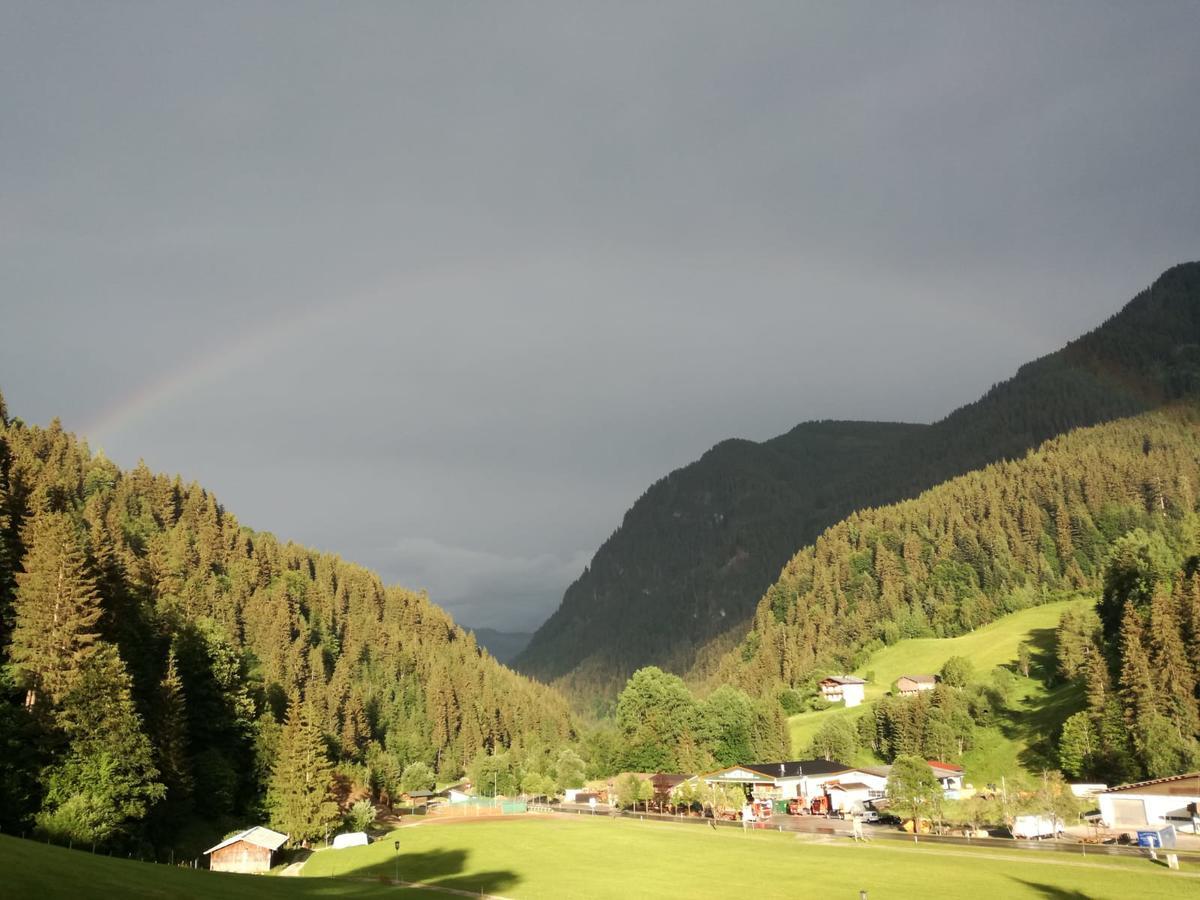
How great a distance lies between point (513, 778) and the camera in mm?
169750

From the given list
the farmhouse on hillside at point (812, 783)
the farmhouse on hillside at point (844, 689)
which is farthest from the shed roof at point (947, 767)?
the farmhouse on hillside at point (844, 689)

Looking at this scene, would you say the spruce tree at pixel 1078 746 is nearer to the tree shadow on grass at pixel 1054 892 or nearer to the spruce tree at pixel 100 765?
the tree shadow on grass at pixel 1054 892

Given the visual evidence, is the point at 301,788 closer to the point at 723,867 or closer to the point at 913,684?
the point at 723,867

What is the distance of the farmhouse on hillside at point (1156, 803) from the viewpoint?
77250 millimetres

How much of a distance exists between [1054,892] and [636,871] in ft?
98.2

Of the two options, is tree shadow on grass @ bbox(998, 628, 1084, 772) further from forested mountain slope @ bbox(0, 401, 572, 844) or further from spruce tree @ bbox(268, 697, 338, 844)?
forested mountain slope @ bbox(0, 401, 572, 844)

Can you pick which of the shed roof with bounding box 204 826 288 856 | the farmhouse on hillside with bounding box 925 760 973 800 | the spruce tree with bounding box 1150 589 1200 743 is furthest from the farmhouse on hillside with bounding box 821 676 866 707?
the shed roof with bounding box 204 826 288 856

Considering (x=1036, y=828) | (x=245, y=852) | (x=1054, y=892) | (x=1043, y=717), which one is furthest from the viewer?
(x=1043, y=717)

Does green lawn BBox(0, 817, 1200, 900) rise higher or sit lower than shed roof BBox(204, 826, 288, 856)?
lower

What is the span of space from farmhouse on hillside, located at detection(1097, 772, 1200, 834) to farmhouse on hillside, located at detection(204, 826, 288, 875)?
78021 millimetres

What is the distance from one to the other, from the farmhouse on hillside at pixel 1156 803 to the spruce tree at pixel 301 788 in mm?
78118

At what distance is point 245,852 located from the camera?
76.7 m

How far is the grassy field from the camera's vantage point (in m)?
127

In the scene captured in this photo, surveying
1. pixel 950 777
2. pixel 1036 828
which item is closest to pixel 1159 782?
pixel 1036 828
